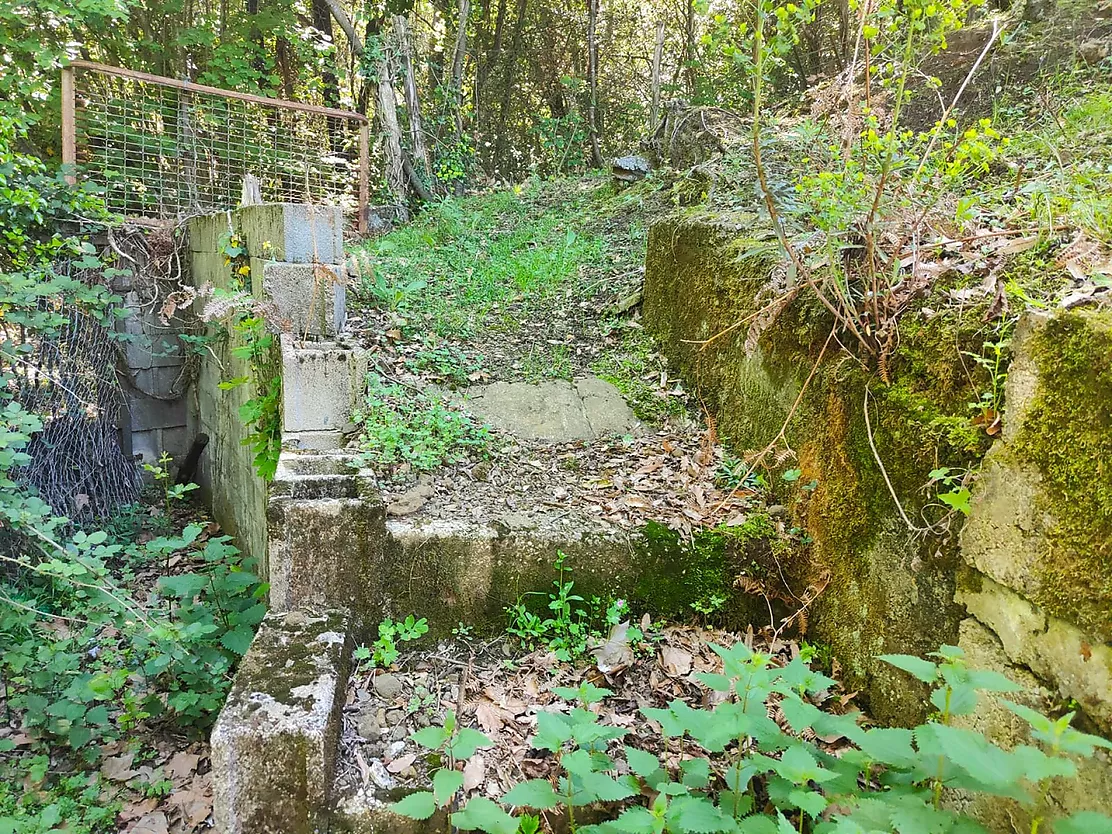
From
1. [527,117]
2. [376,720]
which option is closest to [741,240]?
[376,720]

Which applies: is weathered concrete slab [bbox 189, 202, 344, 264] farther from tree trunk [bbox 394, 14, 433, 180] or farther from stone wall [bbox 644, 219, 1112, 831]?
tree trunk [bbox 394, 14, 433, 180]

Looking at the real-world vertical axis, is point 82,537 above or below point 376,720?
above

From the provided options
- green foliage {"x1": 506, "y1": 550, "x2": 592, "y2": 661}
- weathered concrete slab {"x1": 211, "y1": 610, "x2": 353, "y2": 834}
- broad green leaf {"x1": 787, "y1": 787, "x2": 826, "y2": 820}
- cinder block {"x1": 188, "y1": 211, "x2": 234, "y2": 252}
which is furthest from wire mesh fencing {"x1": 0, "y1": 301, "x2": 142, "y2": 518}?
broad green leaf {"x1": 787, "y1": 787, "x2": 826, "y2": 820}

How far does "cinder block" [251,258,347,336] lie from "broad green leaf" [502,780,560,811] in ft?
8.68

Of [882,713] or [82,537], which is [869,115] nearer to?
[882,713]

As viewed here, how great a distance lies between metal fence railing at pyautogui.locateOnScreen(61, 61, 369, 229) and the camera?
6258mm

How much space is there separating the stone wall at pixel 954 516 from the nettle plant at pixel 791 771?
5.6 inches

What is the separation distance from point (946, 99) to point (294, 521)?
6.07 meters

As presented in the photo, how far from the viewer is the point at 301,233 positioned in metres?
3.45

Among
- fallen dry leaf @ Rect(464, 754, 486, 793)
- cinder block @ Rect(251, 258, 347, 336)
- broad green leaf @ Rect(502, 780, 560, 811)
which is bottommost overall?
fallen dry leaf @ Rect(464, 754, 486, 793)

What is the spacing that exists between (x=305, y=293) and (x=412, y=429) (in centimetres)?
98

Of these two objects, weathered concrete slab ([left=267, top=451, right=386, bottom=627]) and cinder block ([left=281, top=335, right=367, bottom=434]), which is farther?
cinder block ([left=281, top=335, right=367, bottom=434])

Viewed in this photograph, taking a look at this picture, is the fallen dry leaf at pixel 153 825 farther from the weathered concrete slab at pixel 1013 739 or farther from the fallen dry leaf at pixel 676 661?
the weathered concrete slab at pixel 1013 739

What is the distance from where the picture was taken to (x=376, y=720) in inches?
91.0
